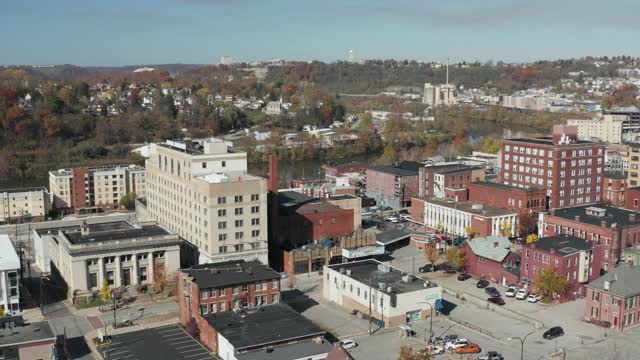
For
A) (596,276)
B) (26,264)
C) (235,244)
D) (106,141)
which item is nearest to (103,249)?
(235,244)

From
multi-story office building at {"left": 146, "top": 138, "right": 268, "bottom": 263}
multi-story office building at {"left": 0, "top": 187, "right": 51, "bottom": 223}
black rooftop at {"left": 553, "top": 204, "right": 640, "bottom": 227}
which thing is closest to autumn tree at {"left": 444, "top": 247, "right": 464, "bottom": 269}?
black rooftop at {"left": 553, "top": 204, "right": 640, "bottom": 227}

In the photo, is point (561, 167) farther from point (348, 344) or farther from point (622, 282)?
point (348, 344)

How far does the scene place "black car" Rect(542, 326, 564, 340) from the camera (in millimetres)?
17641

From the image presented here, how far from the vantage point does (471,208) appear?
91.7ft

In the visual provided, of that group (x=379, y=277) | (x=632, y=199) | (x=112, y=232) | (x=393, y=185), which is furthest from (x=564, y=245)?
(x=112, y=232)

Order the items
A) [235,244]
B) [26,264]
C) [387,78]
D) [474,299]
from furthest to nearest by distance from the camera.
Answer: [387,78] → [26,264] → [235,244] → [474,299]

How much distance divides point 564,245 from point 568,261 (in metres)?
0.71

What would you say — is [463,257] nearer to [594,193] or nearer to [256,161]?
[594,193]

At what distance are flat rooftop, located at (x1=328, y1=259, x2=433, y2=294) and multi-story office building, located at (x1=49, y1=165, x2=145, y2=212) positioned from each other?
1751 centimetres

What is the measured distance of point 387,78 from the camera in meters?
114

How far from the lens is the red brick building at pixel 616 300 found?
18.2 metres

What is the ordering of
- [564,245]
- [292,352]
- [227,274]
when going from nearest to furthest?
[292,352], [227,274], [564,245]

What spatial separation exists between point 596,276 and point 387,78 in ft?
311

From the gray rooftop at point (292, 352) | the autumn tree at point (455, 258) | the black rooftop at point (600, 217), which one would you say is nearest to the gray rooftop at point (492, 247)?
the autumn tree at point (455, 258)
